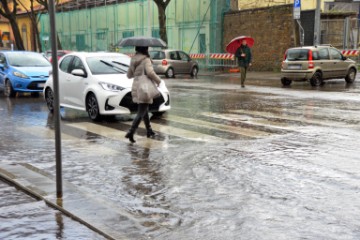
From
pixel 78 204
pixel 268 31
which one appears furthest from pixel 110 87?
pixel 268 31

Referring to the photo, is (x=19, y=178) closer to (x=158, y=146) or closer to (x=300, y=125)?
(x=158, y=146)

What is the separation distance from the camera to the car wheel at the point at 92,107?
1077 centimetres

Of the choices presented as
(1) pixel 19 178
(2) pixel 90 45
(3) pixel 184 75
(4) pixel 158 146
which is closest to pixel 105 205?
(1) pixel 19 178

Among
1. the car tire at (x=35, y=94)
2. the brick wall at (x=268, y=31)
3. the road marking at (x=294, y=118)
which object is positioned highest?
the brick wall at (x=268, y=31)

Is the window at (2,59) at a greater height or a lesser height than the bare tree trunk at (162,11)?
lesser

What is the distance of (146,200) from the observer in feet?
17.5

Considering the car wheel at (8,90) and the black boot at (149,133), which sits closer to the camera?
the black boot at (149,133)

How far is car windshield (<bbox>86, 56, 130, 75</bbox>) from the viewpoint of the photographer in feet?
37.1

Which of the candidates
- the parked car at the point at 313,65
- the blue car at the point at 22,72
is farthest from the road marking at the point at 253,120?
the parked car at the point at 313,65

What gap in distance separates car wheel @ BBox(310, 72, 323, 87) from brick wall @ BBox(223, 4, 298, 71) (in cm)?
847

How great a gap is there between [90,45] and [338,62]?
3237cm

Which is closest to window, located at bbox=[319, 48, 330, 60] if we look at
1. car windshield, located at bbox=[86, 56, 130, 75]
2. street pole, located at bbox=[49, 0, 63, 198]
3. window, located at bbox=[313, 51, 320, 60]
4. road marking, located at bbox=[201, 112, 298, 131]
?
window, located at bbox=[313, 51, 320, 60]

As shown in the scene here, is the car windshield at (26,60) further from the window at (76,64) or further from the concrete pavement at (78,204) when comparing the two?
the concrete pavement at (78,204)

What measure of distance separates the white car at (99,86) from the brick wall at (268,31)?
1827cm
